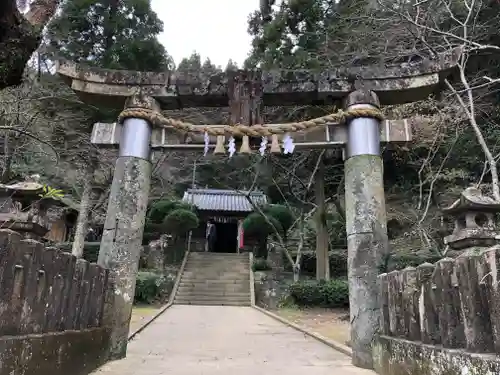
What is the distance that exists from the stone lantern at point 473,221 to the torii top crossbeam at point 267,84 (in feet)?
5.94

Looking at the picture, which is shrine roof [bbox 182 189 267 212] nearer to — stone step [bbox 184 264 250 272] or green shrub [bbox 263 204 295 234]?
green shrub [bbox 263 204 295 234]

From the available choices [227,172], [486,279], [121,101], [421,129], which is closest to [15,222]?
[121,101]

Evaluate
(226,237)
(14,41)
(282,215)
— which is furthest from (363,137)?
(226,237)

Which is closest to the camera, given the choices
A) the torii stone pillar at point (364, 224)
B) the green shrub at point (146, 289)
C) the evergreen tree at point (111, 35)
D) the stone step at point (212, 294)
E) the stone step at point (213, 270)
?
the torii stone pillar at point (364, 224)

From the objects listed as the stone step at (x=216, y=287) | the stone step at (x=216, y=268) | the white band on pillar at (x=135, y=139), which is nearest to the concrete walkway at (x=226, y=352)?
the white band on pillar at (x=135, y=139)

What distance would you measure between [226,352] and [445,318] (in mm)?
4400

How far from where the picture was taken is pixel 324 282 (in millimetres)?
16562

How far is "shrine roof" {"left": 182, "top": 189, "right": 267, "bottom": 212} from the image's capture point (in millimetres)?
28578

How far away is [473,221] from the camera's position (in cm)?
610

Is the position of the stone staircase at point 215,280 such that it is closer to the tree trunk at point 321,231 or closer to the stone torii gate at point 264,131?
the tree trunk at point 321,231

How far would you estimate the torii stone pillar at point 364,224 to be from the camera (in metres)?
5.59

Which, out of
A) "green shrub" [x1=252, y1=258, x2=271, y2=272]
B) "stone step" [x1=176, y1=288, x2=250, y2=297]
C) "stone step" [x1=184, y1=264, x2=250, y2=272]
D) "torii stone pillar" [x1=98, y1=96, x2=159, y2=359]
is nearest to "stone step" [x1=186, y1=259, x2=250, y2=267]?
"stone step" [x1=184, y1=264, x2=250, y2=272]

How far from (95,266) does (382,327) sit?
371cm

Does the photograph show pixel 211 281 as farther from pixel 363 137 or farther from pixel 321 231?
pixel 363 137
